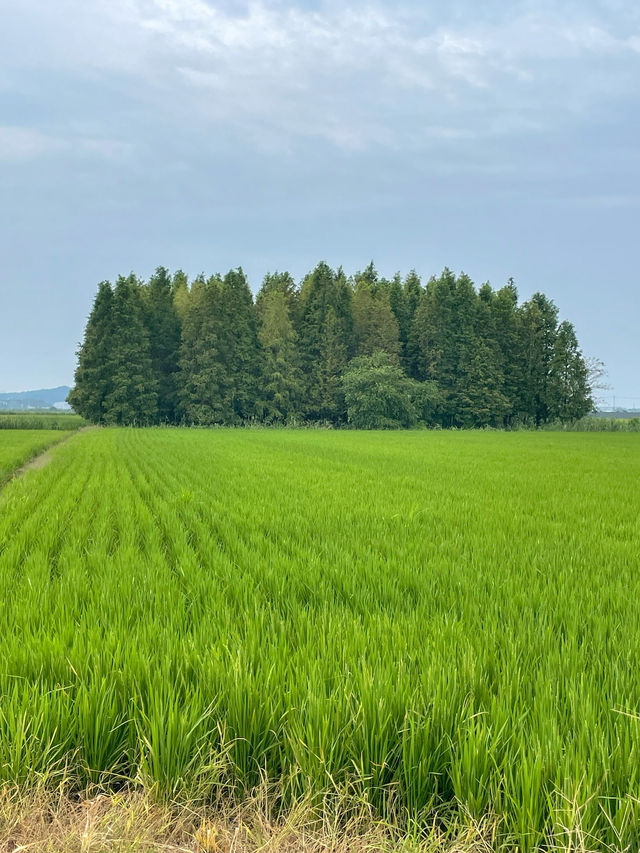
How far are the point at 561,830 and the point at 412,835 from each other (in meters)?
0.41

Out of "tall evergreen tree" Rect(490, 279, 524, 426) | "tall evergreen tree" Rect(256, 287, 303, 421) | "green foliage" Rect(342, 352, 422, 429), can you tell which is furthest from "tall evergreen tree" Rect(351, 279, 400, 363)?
"tall evergreen tree" Rect(490, 279, 524, 426)

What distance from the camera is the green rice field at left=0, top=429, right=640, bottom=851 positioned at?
1693mm

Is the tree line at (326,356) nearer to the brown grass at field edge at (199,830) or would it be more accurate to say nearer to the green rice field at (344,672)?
the green rice field at (344,672)

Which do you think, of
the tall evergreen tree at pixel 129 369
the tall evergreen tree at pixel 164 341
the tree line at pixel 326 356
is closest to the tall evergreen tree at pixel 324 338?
the tree line at pixel 326 356

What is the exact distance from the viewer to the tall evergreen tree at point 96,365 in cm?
4684

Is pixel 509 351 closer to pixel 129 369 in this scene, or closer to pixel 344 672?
pixel 129 369

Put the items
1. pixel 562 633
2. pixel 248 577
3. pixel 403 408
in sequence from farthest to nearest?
pixel 403 408 < pixel 248 577 < pixel 562 633

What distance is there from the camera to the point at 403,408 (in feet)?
160

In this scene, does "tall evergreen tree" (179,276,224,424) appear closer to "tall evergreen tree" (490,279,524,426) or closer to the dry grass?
"tall evergreen tree" (490,279,524,426)

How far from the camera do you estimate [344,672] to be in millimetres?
2242

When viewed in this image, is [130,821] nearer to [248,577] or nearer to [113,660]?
[113,660]

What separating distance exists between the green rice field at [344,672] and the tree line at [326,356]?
43384mm

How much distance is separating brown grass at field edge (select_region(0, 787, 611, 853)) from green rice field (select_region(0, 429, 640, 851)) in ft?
0.17

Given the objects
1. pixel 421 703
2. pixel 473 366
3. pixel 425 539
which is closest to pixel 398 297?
pixel 473 366
